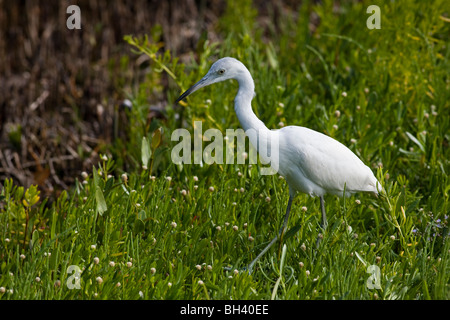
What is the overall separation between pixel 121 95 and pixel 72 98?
41 cm

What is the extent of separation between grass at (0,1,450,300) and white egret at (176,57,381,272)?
0.58 ft

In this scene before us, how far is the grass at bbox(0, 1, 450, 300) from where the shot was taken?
8.88 feet

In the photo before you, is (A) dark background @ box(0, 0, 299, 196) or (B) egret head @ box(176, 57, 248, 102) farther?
(A) dark background @ box(0, 0, 299, 196)

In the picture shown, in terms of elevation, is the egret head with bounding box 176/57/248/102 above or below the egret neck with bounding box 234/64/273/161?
above

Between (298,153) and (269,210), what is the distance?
1.85 ft

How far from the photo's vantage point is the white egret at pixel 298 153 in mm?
2992

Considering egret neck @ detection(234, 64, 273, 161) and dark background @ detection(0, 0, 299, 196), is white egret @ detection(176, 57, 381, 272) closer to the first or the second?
egret neck @ detection(234, 64, 273, 161)

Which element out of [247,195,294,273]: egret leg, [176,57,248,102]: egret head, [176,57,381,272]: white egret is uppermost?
[176,57,248,102]: egret head

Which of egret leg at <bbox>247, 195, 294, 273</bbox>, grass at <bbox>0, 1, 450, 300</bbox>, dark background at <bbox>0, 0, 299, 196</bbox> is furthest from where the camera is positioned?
dark background at <bbox>0, 0, 299, 196</bbox>

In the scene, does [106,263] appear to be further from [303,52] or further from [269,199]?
[303,52]

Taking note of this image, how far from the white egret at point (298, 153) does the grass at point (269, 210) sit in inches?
7.0

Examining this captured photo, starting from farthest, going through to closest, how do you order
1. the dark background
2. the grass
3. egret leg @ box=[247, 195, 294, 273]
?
1. the dark background
2. egret leg @ box=[247, 195, 294, 273]
3. the grass

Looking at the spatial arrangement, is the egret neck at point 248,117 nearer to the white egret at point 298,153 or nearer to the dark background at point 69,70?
the white egret at point 298,153

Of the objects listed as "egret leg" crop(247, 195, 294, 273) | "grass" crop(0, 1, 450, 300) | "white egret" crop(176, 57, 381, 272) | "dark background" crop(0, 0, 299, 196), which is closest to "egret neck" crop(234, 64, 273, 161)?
"white egret" crop(176, 57, 381, 272)
